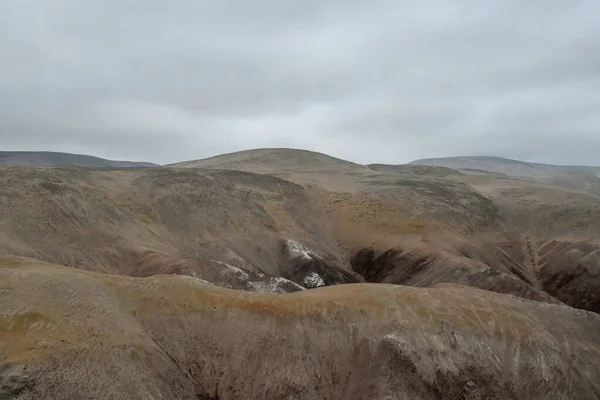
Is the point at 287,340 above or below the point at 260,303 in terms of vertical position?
below

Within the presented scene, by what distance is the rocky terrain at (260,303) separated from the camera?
105 ft

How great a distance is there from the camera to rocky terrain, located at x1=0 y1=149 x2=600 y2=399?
32.1 metres

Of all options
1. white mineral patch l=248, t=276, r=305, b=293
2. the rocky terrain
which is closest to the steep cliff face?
the rocky terrain

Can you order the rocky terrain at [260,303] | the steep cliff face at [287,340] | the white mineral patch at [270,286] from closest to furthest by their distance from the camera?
1. the steep cliff face at [287,340]
2. the rocky terrain at [260,303]
3. the white mineral patch at [270,286]

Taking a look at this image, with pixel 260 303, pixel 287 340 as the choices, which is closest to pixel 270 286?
pixel 260 303

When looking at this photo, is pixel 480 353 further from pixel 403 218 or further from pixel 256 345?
pixel 403 218

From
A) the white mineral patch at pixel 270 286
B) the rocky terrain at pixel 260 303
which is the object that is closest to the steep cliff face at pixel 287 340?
the rocky terrain at pixel 260 303

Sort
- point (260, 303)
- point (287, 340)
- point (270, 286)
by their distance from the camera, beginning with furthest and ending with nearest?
point (270, 286) → point (260, 303) → point (287, 340)

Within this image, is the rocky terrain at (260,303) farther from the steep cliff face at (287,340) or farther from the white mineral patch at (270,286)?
the white mineral patch at (270,286)

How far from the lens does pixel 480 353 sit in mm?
38406

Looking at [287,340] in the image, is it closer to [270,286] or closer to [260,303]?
[260,303]

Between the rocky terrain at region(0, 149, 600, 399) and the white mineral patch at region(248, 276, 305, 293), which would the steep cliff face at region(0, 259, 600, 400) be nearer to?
the rocky terrain at region(0, 149, 600, 399)

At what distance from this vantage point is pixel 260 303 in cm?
3903

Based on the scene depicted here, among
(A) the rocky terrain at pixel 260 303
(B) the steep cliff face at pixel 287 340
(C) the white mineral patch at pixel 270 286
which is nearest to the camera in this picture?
(B) the steep cliff face at pixel 287 340
